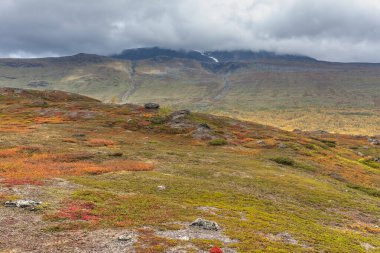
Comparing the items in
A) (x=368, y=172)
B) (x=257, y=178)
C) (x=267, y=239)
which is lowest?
(x=368, y=172)

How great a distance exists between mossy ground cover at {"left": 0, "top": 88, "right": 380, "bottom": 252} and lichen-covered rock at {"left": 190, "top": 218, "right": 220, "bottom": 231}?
0.97m

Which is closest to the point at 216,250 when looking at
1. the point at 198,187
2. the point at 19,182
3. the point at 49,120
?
the point at 198,187

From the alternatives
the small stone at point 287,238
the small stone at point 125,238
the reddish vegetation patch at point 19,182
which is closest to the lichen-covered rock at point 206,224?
the small stone at point 287,238

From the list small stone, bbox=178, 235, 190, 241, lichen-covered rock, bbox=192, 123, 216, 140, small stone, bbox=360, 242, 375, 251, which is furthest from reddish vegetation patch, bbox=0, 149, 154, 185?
lichen-covered rock, bbox=192, 123, 216, 140

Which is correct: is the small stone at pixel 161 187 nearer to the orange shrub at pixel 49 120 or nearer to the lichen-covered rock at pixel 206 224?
the lichen-covered rock at pixel 206 224

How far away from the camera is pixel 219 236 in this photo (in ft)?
82.8

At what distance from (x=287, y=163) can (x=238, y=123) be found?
57.0 meters

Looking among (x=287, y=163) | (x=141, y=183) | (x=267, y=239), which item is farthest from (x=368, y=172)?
(x=267, y=239)

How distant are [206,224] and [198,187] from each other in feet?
51.7

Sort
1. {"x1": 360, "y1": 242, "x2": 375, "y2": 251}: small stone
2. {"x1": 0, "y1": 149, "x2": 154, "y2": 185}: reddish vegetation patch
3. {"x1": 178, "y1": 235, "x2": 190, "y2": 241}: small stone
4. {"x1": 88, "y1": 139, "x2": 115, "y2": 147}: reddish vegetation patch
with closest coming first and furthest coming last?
{"x1": 178, "y1": 235, "x2": 190, "y2": 241}: small stone → {"x1": 360, "y1": 242, "x2": 375, "y2": 251}: small stone → {"x1": 0, "y1": 149, "x2": 154, "y2": 185}: reddish vegetation patch → {"x1": 88, "y1": 139, "x2": 115, "y2": 147}: reddish vegetation patch

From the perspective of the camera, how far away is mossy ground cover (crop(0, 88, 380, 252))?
1065 inches

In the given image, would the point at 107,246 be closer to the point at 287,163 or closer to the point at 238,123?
the point at 287,163

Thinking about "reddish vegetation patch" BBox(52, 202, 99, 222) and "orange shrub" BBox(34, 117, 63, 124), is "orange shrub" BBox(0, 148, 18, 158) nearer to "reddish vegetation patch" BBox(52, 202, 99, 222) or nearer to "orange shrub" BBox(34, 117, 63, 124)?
"reddish vegetation patch" BBox(52, 202, 99, 222)

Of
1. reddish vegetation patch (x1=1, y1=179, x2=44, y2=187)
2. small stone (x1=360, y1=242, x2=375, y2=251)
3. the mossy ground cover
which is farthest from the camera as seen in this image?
reddish vegetation patch (x1=1, y1=179, x2=44, y2=187)
